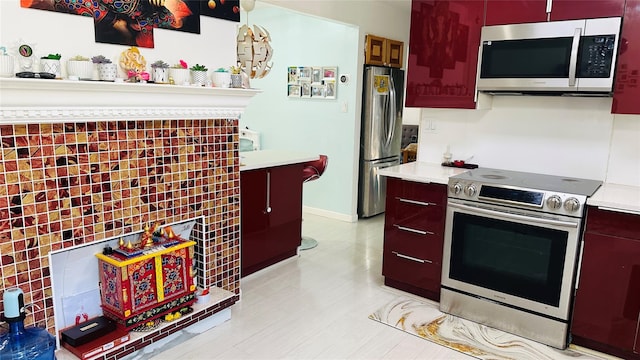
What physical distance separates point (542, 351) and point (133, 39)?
278 cm

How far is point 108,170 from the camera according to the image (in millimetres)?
2213

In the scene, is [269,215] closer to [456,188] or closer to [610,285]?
[456,188]

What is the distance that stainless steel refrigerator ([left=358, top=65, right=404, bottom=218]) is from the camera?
16.0 ft

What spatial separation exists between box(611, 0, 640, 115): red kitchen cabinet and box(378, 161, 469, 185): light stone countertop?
102cm

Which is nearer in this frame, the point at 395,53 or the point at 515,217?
the point at 515,217

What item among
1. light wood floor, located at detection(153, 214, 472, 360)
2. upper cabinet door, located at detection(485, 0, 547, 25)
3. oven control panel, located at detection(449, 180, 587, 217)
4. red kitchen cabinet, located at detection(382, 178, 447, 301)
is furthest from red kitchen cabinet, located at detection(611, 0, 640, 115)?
light wood floor, located at detection(153, 214, 472, 360)

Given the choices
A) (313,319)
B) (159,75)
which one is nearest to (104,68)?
(159,75)

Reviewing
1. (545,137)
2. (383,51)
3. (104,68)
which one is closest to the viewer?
(104,68)

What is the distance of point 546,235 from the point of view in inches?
98.8

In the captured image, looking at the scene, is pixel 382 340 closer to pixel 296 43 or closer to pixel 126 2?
pixel 126 2

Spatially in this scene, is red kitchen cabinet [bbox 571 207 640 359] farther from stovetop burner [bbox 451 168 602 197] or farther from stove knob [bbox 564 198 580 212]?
stovetop burner [bbox 451 168 602 197]

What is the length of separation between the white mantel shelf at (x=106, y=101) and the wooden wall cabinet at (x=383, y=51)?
2.40 meters

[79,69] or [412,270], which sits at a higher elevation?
[79,69]

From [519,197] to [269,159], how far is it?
182cm
